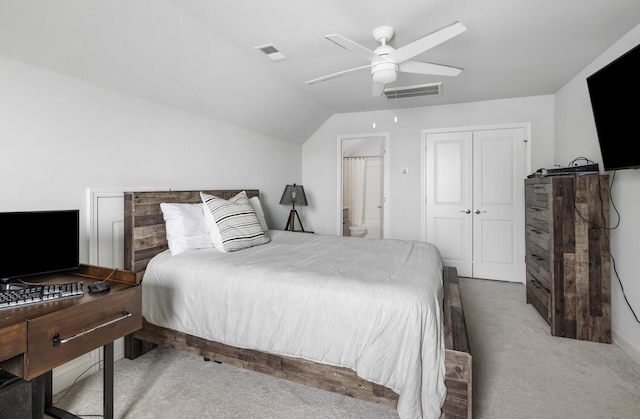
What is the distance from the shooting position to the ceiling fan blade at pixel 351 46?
6.05 ft

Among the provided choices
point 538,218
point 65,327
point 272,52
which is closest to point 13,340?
point 65,327

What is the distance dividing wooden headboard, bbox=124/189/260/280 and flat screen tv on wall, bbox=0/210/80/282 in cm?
59

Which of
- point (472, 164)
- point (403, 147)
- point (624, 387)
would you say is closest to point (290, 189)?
point (403, 147)

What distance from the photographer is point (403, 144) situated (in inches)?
183

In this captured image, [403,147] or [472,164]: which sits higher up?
[403,147]

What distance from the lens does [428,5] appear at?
2033 mm

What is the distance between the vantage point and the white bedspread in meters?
1.47

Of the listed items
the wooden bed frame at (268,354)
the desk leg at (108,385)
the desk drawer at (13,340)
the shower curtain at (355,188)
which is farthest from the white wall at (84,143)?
the shower curtain at (355,188)

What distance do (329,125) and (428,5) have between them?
310 centimetres

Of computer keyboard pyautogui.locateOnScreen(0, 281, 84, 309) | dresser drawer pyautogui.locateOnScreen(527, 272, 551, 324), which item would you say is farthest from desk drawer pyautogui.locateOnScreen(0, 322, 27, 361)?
dresser drawer pyautogui.locateOnScreen(527, 272, 551, 324)

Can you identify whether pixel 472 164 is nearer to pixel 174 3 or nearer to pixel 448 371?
pixel 448 371

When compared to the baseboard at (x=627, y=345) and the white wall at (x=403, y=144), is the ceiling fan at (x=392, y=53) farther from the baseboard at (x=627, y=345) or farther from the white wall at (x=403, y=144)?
the baseboard at (x=627, y=345)

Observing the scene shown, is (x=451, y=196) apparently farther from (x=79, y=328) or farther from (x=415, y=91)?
(x=79, y=328)

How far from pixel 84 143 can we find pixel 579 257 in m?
3.84
